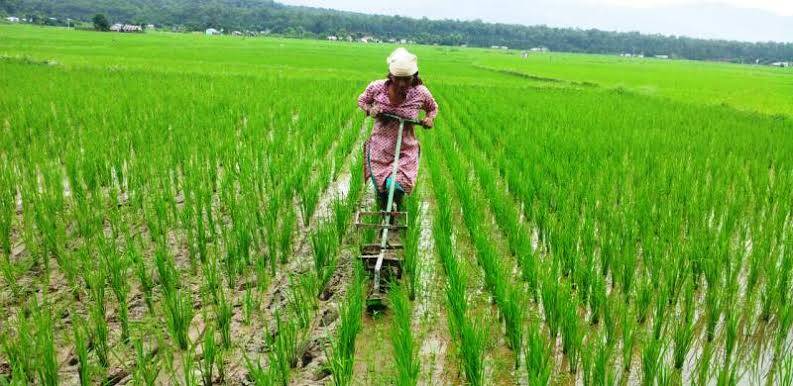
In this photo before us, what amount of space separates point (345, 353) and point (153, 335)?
808 mm

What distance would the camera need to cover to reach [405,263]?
262 centimetres

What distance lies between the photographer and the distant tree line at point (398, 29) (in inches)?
3049

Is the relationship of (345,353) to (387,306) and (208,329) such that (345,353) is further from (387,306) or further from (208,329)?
(387,306)

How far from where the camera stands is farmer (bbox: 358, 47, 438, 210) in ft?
10.7

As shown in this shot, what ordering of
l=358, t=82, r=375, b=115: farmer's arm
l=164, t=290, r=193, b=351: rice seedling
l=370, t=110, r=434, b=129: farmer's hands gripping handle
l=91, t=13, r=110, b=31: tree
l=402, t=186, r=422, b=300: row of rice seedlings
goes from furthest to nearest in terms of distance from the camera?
l=91, t=13, r=110, b=31: tree < l=358, t=82, r=375, b=115: farmer's arm < l=370, t=110, r=434, b=129: farmer's hands gripping handle < l=402, t=186, r=422, b=300: row of rice seedlings < l=164, t=290, r=193, b=351: rice seedling

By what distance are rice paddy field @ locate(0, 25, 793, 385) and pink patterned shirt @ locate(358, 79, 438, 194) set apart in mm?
274

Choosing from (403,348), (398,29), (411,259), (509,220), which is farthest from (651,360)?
(398,29)

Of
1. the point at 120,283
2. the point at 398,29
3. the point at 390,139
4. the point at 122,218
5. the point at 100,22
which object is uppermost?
the point at 398,29

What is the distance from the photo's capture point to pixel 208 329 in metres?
1.78

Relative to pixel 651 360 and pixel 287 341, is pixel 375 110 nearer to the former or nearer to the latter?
pixel 287 341

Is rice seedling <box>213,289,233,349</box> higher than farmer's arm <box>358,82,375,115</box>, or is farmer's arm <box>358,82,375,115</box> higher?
farmer's arm <box>358,82,375,115</box>

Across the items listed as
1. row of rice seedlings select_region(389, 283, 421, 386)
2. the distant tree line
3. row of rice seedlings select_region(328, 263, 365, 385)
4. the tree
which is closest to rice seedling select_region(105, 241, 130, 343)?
row of rice seedlings select_region(328, 263, 365, 385)

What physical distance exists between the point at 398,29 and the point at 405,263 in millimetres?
98760

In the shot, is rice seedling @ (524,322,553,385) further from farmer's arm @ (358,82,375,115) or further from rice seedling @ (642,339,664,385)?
farmer's arm @ (358,82,375,115)
